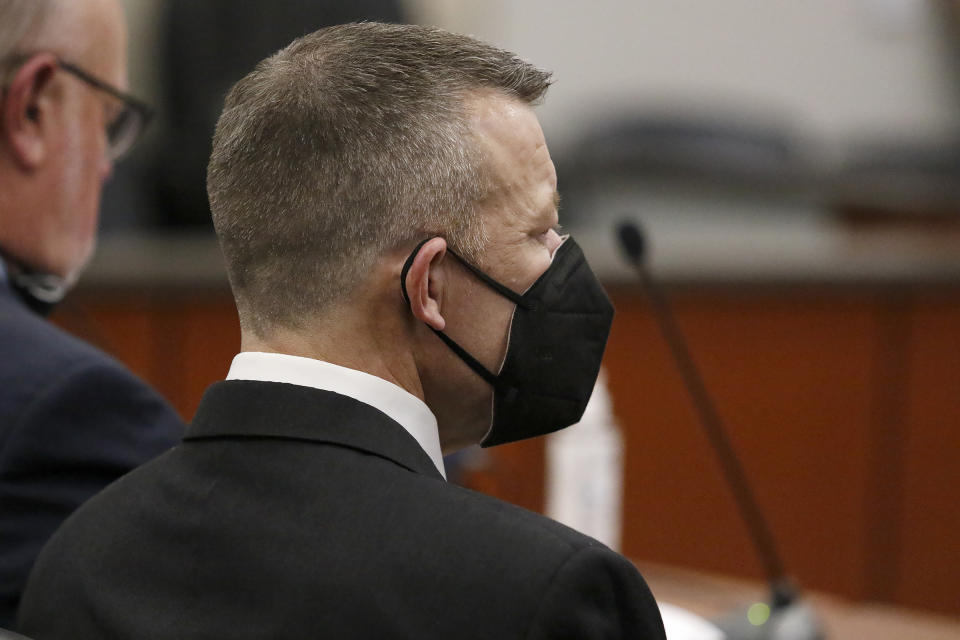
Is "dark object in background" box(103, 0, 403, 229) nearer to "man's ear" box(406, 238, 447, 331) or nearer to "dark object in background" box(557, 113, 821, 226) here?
"dark object in background" box(557, 113, 821, 226)

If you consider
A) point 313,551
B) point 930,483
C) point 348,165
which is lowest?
point 930,483

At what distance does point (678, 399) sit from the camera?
3252 mm

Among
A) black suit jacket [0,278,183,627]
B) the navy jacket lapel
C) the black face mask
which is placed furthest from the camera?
black suit jacket [0,278,183,627]

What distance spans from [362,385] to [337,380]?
0.07ft

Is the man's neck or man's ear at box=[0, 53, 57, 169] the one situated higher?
man's ear at box=[0, 53, 57, 169]

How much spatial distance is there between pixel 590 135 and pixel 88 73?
391cm

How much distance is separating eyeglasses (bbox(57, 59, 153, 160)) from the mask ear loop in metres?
0.73

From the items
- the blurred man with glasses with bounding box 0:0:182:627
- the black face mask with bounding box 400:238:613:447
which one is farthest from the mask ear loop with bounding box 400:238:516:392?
the blurred man with glasses with bounding box 0:0:182:627

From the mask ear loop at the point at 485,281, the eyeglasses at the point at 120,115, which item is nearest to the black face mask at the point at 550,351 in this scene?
the mask ear loop at the point at 485,281

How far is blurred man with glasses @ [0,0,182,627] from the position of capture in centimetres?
135

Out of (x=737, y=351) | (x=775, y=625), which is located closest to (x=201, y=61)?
(x=737, y=351)

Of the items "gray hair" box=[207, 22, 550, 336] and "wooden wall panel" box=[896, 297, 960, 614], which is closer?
"gray hair" box=[207, 22, 550, 336]

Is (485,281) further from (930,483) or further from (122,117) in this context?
(930,483)

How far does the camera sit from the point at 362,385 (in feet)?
3.59
